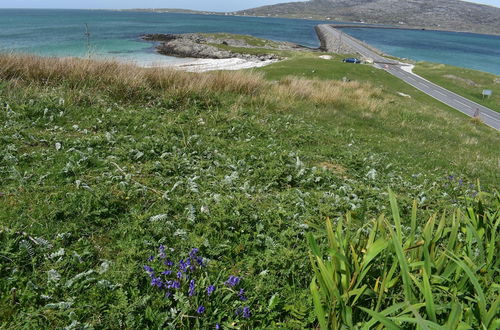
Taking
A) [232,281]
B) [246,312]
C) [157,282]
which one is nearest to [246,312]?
[246,312]

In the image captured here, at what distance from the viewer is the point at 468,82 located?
70.4 meters

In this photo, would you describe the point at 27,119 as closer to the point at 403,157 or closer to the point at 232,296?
the point at 232,296

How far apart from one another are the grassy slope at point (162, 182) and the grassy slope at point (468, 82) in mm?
57881

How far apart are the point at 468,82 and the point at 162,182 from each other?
84.2 meters

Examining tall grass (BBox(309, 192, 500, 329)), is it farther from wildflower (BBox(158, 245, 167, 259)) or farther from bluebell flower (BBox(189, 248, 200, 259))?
wildflower (BBox(158, 245, 167, 259))

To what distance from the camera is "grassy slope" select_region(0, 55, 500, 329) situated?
138 inches

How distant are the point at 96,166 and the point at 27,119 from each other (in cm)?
318

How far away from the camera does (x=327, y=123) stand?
529 inches

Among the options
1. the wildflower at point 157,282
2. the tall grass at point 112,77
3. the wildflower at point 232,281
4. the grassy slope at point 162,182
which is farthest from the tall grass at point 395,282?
the tall grass at point 112,77

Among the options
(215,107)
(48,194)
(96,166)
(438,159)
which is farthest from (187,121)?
(438,159)

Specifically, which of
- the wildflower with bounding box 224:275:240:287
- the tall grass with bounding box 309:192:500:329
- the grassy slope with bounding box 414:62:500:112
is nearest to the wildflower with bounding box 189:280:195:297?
the wildflower with bounding box 224:275:240:287

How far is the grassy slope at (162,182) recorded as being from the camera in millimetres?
3496

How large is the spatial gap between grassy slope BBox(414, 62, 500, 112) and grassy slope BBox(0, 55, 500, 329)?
190 feet

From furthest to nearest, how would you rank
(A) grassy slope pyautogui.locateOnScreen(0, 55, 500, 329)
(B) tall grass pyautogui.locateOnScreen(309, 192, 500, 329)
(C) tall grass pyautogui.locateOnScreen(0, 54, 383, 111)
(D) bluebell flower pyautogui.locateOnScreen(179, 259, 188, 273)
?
(C) tall grass pyautogui.locateOnScreen(0, 54, 383, 111) < (D) bluebell flower pyautogui.locateOnScreen(179, 259, 188, 273) < (A) grassy slope pyautogui.locateOnScreen(0, 55, 500, 329) < (B) tall grass pyautogui.locateOnScreen(309, 192, 500, 329)
